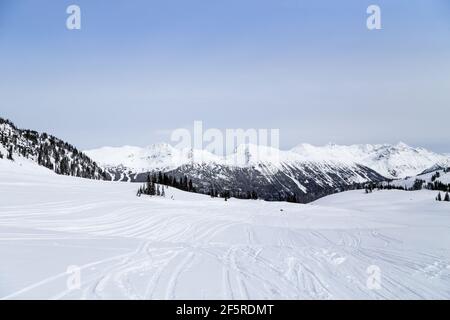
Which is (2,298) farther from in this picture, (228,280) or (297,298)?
(297,298)

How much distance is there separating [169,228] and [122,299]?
18.2 metres

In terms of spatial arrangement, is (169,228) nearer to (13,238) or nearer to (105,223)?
(105,223)

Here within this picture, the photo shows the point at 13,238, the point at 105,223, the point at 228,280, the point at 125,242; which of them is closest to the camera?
the point at 228,280

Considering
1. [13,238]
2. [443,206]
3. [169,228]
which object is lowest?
[443,206]

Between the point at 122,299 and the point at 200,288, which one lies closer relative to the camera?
the point at 122,299

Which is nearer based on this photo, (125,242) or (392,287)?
(392,287)

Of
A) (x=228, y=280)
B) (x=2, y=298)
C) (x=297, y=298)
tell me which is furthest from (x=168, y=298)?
(x=2, y=298)

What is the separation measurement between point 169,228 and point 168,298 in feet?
59.2

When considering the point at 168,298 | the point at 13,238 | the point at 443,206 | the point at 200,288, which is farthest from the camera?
the point at 443,206

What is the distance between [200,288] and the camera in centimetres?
962

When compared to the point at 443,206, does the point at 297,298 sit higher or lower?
higher

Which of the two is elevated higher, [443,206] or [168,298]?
[168,298]
